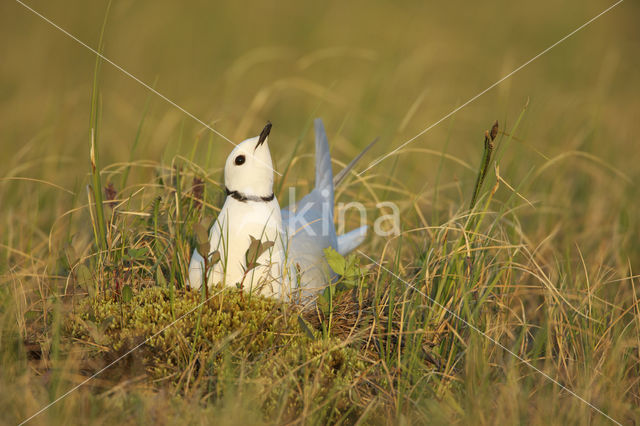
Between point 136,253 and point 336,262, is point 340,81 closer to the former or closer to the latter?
point 336,262

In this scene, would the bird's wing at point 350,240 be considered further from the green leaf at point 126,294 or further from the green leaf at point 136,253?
the green leaf at point 126,294

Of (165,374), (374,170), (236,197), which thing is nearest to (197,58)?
(374,170)

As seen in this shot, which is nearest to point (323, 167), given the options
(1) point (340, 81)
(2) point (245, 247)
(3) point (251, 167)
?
(3) point (251, 167)

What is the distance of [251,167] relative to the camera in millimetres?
3131

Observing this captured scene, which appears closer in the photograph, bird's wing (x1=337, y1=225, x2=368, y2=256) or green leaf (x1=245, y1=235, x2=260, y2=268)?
green leaf (x1=245, y1=235, x2=260, y2=268)

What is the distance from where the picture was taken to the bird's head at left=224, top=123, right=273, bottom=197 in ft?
10.3

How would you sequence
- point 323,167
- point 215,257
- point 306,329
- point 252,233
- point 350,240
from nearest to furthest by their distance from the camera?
point 306,329 → point 215,257 → point 252,233 → point 323,167 → point 350,240

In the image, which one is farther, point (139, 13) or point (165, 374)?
point (139, 13)

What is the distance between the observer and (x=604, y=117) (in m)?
7.71

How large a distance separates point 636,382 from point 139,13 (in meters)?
11.0

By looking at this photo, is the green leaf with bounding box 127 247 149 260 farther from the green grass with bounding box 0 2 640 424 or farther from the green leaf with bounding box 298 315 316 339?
the green leaf with bounding box 298 315 316 339

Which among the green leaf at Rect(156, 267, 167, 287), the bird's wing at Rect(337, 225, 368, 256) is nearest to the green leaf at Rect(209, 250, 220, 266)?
the green leaf at Rect(156, 267, 167, 287)

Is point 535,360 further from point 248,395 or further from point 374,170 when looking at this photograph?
point 374,170

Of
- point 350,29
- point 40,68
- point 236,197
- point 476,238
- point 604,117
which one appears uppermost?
point 350,29
